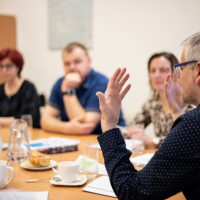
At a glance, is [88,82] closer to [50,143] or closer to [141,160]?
[50,143]

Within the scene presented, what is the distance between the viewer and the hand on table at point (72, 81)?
2.49 m

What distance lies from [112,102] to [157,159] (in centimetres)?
31

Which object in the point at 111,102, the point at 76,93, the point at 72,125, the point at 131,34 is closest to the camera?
the point at 111,102

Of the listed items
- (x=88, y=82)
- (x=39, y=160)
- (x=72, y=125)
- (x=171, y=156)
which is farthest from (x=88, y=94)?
(x=171, y=156)

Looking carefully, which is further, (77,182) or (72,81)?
(72,81)

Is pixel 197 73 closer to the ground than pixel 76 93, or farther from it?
farther from it

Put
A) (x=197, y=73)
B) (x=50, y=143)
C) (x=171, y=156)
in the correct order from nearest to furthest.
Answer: (x=171, y=156), (x=197, y=73), (x=50, y=143)

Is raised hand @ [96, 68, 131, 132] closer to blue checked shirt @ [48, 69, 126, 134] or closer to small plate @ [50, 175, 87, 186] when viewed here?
small plate @ [50, 175, 87, 186]

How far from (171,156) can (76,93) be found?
1854mm

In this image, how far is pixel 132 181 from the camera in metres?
0.86

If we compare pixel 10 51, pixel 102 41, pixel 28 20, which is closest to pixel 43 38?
pixel 28 20

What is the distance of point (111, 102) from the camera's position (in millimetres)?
1055

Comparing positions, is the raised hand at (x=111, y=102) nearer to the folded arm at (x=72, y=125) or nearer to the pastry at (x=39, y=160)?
the pastry at (x=39, y=160)

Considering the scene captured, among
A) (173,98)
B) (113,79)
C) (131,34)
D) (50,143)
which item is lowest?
(50,143)
